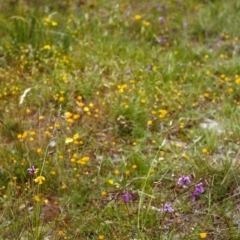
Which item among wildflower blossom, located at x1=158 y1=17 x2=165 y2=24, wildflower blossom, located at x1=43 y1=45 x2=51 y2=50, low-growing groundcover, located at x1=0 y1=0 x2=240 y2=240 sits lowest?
low-growing groundcover, located at x1=0 y1=0 x2=240 y2=240

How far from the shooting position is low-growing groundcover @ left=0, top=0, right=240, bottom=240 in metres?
3.02

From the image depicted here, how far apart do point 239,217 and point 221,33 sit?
8.14 feet

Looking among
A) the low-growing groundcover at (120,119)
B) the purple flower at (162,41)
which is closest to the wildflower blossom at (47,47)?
the low-growing groundcover at (120,119)

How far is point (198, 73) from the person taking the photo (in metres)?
4.48

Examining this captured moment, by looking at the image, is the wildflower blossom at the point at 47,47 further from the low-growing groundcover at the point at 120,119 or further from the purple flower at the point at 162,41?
the purple flower at the point at 162,41

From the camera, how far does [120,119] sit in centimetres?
388

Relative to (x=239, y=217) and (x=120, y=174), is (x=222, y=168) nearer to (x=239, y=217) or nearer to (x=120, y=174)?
(x=239, y=217)

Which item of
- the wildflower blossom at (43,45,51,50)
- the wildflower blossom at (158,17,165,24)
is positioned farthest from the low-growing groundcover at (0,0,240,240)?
the wildflower blossom at (43,45,51,50)

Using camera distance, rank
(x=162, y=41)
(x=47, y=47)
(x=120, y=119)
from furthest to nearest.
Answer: (x=162, y=41), (x=47, y=47), (x=120, y=119)

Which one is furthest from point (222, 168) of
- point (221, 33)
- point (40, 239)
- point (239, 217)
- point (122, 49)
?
point (221, 33)

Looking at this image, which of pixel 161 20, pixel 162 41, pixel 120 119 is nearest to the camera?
pixel 120 119

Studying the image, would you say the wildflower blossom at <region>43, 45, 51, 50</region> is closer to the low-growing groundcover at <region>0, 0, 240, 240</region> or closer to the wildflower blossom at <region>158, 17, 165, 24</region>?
the low-growing groundcover at <region>0, 0, 240, 240</region>

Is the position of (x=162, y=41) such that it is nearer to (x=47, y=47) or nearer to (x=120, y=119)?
(x=47, y=47)

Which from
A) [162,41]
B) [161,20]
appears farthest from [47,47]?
[161,20]
